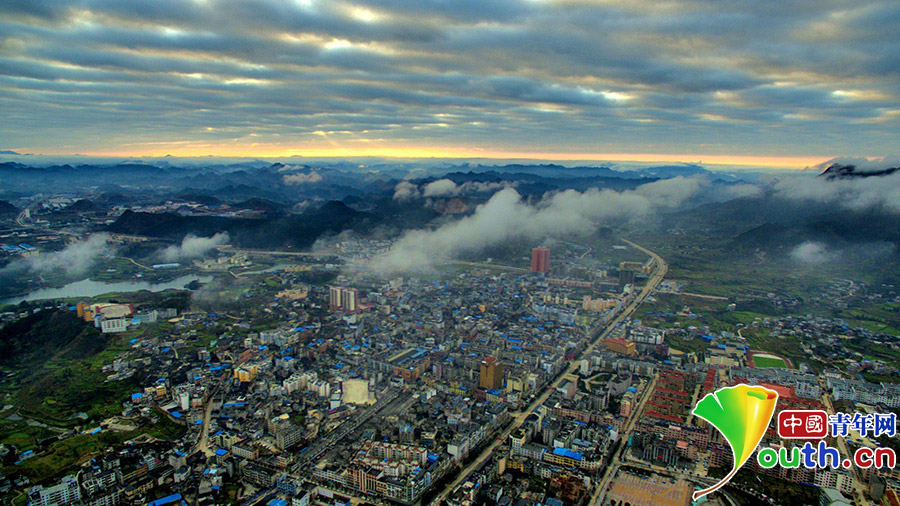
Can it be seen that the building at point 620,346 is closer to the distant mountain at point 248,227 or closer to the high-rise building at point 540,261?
the high-rise building at point 540,261

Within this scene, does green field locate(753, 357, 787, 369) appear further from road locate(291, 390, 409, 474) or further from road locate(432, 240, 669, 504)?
road locate(291, 390, 409, 474)

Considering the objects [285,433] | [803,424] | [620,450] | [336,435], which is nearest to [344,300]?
[336,435]

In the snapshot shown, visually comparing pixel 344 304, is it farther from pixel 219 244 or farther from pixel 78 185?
pixel 78 185

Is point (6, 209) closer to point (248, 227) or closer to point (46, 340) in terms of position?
point (248, 227)

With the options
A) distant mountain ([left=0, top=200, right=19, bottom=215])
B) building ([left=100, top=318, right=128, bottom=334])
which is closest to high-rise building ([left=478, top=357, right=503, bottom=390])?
building ([left=100, top=318, right=128, bottom=334])

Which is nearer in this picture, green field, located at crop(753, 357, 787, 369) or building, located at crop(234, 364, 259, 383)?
building, located at crop(234, 364, 259, 383)

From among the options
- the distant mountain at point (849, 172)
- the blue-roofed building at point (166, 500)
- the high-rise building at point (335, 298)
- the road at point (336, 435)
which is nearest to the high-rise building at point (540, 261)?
the high-rise building at point (335, 298)

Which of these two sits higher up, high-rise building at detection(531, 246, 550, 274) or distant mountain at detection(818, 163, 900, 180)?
distant mountain at detection(818, 163, 900, 180)

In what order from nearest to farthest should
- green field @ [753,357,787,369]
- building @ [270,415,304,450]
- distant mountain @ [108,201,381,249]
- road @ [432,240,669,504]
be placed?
1. road @ [432,240,669,504]
2. building @ [270,415,304,450]
3. green field @ [753,357,787,369]
4. distant mountain @ [108,201,381,249]
